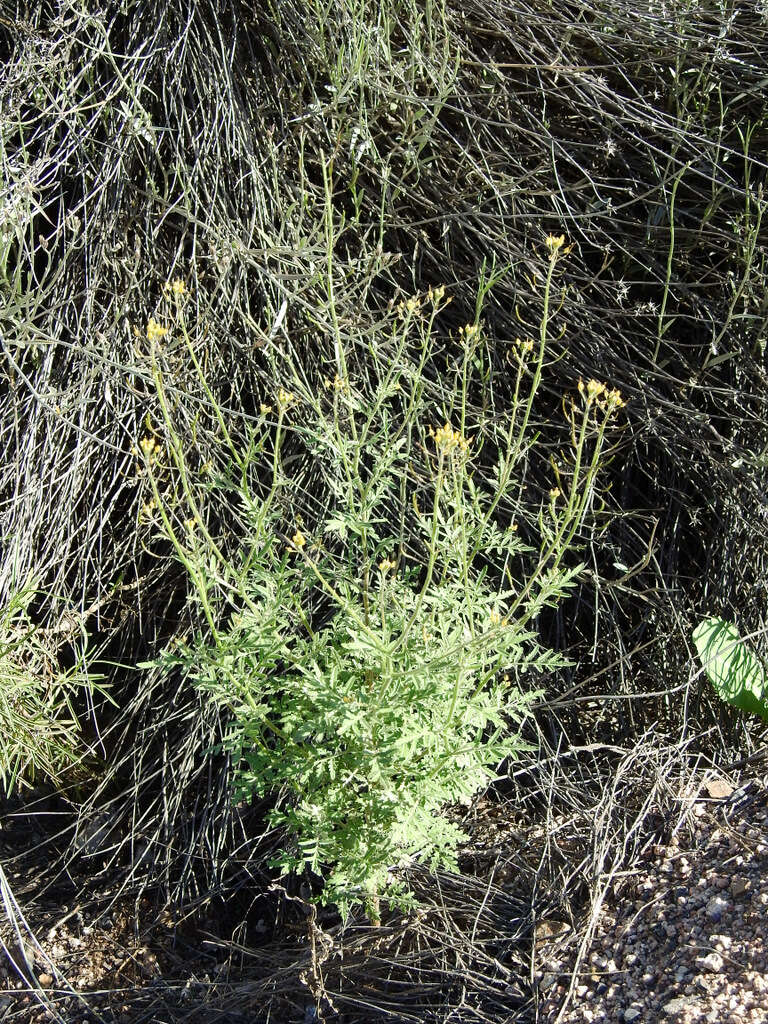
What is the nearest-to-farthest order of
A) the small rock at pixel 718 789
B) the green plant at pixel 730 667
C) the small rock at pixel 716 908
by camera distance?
the small rock at pixel 716 908 → the small rock at pixel 718 789 → the green plant at pixel 730 667

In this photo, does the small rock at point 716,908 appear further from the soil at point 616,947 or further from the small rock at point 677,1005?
the small rock at point 677,1005

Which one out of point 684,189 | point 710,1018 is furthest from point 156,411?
point 710,1018

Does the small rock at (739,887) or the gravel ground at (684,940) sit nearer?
the gravel ground at (684,940)

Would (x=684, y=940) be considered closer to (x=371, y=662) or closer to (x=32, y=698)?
(x=371, y=662)

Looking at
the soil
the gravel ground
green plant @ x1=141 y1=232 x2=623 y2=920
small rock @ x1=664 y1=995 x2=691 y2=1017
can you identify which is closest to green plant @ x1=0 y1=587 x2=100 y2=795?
the soil

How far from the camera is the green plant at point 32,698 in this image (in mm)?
2301

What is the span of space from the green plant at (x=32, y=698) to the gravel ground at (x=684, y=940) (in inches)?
48.9

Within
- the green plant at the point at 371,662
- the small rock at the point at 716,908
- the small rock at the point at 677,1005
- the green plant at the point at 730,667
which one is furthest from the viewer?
the green plant at the point at 730,667

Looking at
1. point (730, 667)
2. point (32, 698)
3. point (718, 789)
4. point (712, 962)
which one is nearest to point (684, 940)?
point (712, 962)

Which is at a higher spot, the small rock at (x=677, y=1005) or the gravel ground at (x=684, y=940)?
the small rock at (x=677, y=1005)

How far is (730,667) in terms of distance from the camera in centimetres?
240

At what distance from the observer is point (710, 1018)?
1736mm

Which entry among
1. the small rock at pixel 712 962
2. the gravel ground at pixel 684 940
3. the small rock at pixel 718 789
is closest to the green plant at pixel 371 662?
the gravel ground at pixel 684 940

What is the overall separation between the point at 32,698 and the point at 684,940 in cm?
154
